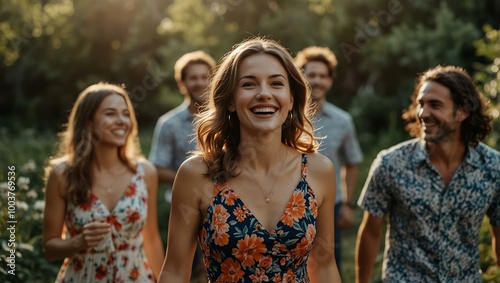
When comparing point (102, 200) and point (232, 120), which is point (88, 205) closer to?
point (102, 200)

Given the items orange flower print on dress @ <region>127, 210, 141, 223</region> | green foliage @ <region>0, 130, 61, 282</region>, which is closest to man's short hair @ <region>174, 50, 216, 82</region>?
green foliage @ <region>0, 130, 61, 282</region>

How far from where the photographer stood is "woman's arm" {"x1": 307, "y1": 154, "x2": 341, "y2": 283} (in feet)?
11.5


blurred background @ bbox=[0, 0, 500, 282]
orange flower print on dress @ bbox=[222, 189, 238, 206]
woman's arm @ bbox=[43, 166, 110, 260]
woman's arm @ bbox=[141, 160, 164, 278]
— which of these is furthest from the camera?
blurred background @ bbox=[0, 0, 500, 282]

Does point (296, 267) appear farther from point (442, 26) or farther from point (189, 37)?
point (189, 37)

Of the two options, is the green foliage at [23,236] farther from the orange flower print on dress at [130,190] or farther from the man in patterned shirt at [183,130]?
the man in patterned shirt at [183,130]

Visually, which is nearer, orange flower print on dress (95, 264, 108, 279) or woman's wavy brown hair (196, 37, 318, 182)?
woman's wavy brown hair (196, 37, 318, 182)

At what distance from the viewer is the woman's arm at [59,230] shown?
4.60 metres

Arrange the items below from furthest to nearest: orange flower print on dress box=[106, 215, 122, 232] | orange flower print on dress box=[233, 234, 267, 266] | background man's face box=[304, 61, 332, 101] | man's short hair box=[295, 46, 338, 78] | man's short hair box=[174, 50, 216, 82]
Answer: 1. man's short hair box=[295, 46, 338, 78]
2. background man's face box=[304, 61, 332, 101]
3. man's short hair box=[174, 50, 216, 82]
4. orange flower print on dress box=[106, 215, 122, 232]
5. orange flower print on dress box=[233, 234, 267, 266]

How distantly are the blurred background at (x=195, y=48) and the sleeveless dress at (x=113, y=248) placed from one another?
0.55 metres

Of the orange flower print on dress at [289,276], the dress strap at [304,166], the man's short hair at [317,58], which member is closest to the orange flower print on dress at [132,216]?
the dress strap at [304,166]

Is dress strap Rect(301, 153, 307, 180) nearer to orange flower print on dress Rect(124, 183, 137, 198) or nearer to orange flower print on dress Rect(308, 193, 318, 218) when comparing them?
orange flower print on dress Rect(308, 193, 318, 218)

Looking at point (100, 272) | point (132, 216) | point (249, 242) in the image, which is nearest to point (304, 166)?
point (249, 242)

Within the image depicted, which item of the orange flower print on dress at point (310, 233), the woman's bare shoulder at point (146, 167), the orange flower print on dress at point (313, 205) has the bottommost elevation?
the orange flower print on dress at point (310, 233)

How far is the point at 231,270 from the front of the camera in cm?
331
